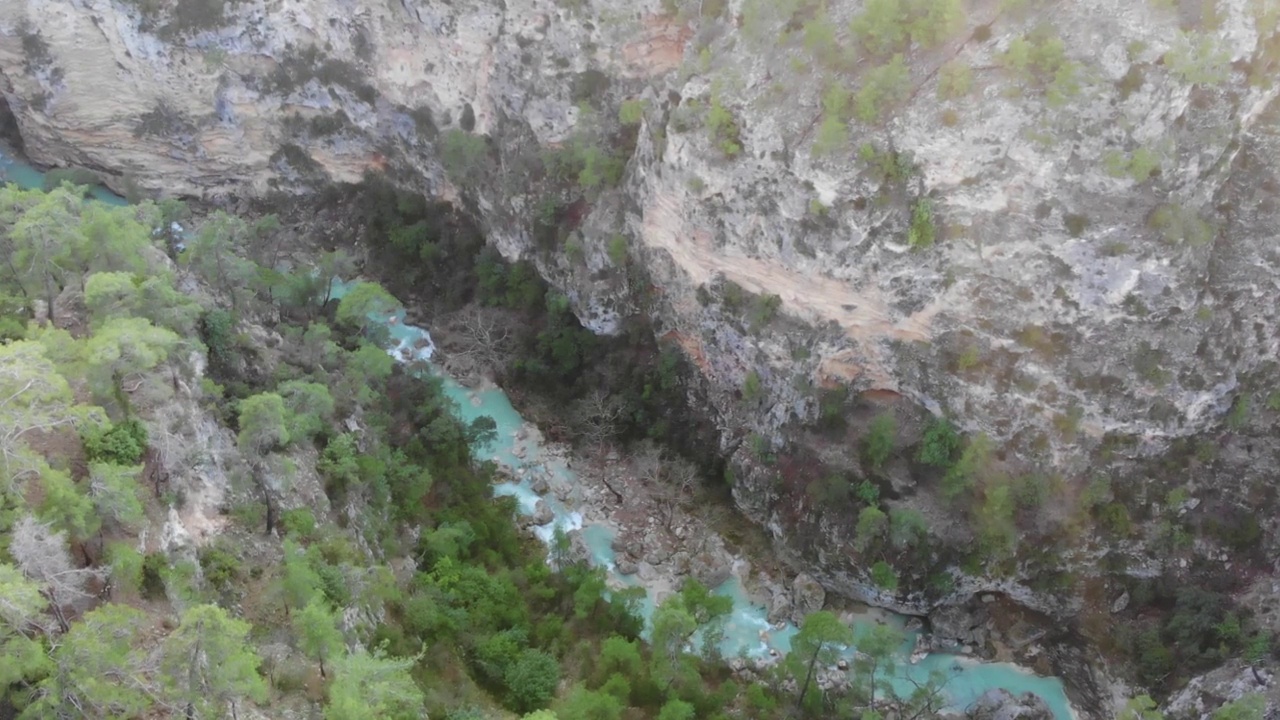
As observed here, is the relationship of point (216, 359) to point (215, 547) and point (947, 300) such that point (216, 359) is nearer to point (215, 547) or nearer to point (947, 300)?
point (215, 547)

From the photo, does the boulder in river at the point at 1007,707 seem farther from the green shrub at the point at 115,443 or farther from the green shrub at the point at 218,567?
the green shrub at the point at 115,443

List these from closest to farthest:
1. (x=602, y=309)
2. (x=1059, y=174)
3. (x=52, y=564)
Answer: (x=52, y=564)
(x=1059, y=174)
(x=602, y=309)

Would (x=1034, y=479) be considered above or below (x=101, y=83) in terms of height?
above

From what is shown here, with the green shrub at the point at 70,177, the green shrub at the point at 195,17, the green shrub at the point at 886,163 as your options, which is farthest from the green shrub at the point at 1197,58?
the green shrub at the point at 70,177

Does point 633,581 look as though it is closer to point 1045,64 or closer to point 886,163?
point 886,163

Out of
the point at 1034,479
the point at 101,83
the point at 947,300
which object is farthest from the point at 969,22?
the point at 101,83

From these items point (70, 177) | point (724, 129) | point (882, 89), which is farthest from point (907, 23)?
point (70, 177)

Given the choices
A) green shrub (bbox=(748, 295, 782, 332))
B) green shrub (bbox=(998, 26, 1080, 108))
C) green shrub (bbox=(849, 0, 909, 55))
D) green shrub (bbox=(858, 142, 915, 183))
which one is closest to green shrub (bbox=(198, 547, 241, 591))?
green shrub (bbox=(748, 295, 782, 332))
